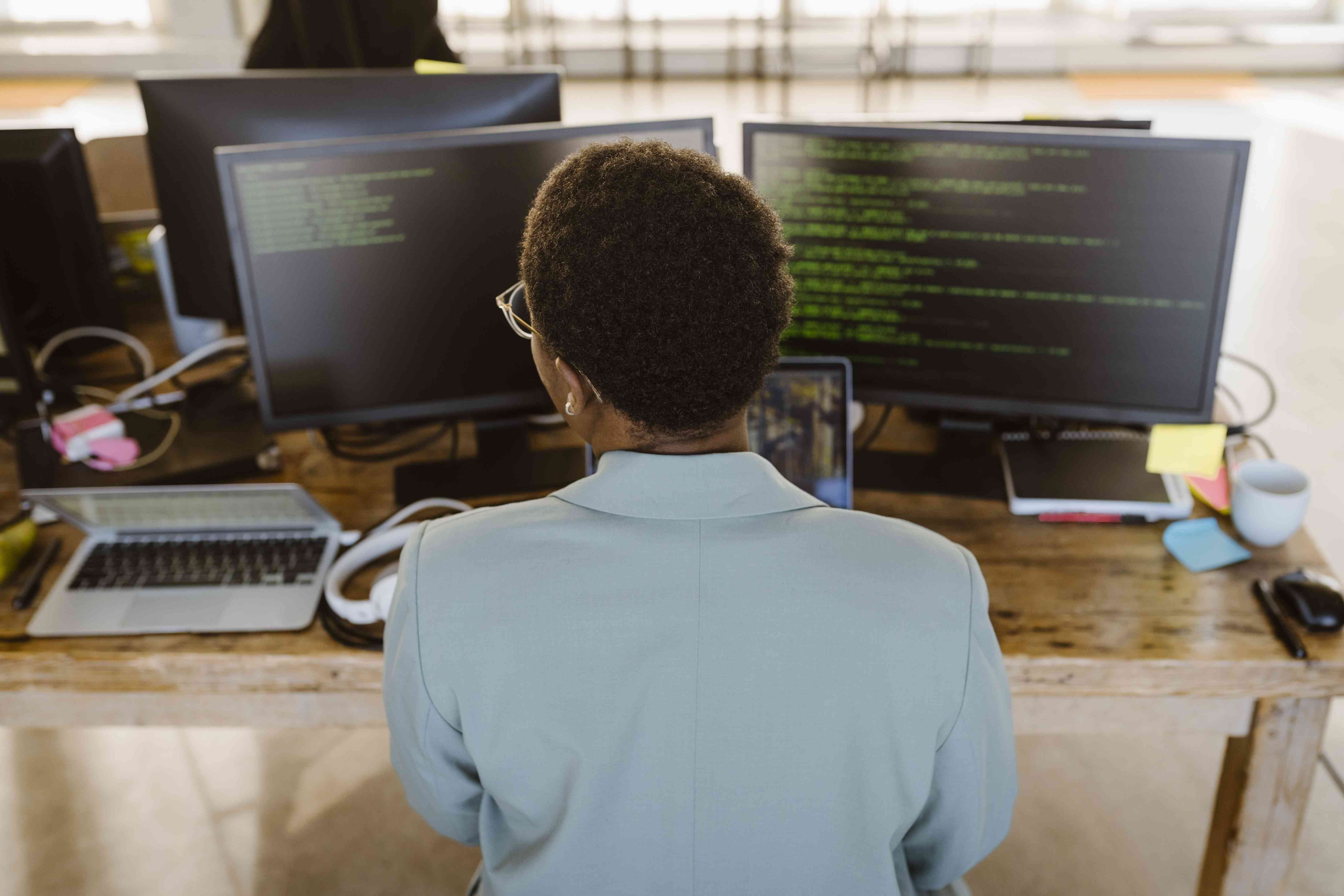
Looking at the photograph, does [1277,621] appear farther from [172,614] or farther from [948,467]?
[172,614]

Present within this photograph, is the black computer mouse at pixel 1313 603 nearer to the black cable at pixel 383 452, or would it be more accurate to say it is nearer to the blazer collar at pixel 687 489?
the blazer collar at pixel 687 489

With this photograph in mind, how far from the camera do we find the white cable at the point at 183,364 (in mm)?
1687

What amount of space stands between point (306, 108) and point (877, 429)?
978 mm

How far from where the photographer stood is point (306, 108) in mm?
1581

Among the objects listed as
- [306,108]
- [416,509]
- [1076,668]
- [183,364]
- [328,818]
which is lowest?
[328,818]

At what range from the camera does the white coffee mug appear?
4.10 ft

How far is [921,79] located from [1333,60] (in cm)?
252

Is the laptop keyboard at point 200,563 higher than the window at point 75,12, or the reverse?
the window at point 75,12

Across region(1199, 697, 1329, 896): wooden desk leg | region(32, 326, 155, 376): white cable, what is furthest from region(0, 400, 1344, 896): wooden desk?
region(32, 326, 155, 376): white cable

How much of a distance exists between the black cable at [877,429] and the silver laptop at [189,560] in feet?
2.43

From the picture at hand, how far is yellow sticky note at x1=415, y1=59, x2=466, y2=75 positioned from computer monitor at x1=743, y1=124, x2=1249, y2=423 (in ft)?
1.74

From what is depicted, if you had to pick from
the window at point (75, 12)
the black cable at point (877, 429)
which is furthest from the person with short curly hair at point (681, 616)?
the window at point (75, 12)

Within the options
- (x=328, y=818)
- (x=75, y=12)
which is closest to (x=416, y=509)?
(x=328, y=818)

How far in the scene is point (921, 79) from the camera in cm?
686
